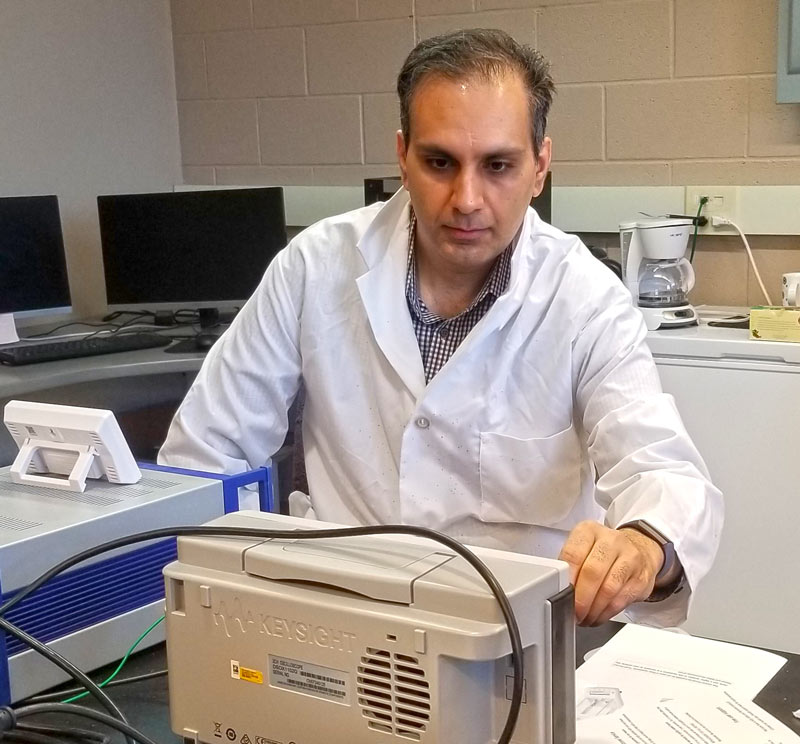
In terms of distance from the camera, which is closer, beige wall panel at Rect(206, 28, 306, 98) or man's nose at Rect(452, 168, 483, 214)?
man's nose at Rect(452, 168, 483, 214)

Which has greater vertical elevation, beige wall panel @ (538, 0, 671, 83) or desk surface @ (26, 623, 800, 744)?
beige wall panel @ (538, 0, 671, 83)

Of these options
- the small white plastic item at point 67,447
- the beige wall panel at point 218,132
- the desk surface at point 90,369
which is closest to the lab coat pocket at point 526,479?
the small white plastic item at point 67,447

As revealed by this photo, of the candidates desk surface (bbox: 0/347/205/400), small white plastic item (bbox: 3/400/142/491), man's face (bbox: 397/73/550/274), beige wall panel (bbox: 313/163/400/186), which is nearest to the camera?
small white plastic item (bbox: 3/400/142/491)

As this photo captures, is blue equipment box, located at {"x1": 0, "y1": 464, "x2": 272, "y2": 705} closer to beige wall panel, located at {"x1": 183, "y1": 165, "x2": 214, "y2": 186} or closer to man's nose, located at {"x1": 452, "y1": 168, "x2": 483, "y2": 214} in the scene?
man's nose, located at {"x1": 452, "y1": 168, "x2": 483, "y2": 214}

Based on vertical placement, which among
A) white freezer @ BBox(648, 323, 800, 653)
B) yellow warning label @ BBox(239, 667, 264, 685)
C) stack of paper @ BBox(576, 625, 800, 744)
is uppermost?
yellow warning label @ BBox(239, 667, 264, 685)

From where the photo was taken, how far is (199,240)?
3.03 meters

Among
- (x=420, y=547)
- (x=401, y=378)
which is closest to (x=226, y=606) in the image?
(x=420, y=547)

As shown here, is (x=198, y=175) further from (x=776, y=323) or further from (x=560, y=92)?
(x=776, y=323)

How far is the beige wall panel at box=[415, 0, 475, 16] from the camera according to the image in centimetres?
304

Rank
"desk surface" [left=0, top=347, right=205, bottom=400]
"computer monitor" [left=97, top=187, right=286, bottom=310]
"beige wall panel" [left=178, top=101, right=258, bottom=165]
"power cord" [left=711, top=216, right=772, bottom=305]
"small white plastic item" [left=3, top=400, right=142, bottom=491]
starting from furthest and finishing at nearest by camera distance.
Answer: "beige wall panel" [left=178, top=101, right=258, bottom=165] < "computer monitor" [left=97, top=187, right=286, bottom=310] < "power cord" [left=711, top=216, right=772, bottom=305] < "desk surface" [left=0, top=347, right=205, bottom=400] < "small white plastic item" [left=3, top=400, right=142, bottom=491]

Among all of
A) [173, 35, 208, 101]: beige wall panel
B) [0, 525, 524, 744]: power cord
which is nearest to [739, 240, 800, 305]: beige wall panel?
[173, 35, 208, 101]: beige wall panel

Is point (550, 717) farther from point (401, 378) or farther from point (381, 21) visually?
point (381, 21)

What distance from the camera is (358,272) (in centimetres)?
162

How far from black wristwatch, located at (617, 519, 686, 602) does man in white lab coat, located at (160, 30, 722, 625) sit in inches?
5.5
